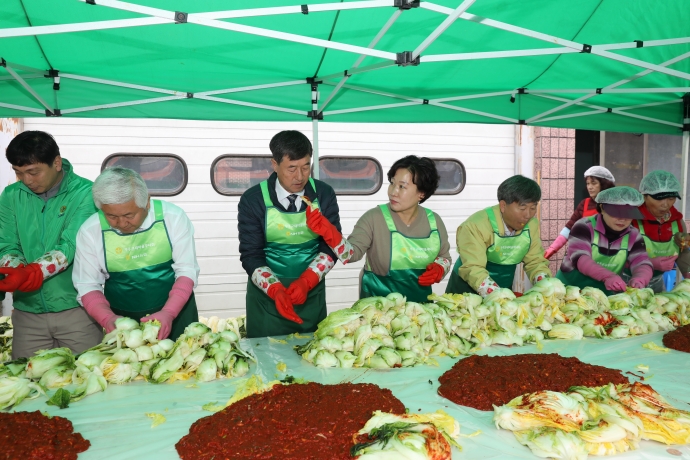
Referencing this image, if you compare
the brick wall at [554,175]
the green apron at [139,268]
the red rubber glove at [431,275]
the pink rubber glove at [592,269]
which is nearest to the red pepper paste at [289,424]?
the green apron at [139,268]

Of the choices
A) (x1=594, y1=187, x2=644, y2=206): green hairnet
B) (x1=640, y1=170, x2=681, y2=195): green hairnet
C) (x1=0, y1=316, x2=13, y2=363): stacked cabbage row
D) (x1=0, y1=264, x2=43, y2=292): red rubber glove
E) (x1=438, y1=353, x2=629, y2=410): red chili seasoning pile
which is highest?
(x1=640, y1=170, x2=681, y2=195): green hairnet

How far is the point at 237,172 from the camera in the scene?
6.42 metres

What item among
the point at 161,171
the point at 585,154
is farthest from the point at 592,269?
Result: the point at 585,154

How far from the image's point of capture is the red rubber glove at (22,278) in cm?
281

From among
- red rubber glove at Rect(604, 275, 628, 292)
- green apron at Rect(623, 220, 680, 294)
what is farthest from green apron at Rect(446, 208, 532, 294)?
green apron at Rect(623, 220, 680, 294)

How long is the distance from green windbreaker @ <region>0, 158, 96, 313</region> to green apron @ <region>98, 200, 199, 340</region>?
0.35 metres

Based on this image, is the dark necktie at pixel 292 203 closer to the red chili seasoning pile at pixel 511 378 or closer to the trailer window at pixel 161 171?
the red chili seasoning pile at pixel 511 378

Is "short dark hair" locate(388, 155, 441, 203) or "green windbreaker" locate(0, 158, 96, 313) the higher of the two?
"short dark hair" locate(388, 155, 441, 203)

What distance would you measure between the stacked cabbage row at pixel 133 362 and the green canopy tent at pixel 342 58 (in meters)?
1.58

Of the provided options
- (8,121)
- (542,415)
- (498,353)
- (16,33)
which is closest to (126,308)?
(16,33)

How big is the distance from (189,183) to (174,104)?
185 centimetres

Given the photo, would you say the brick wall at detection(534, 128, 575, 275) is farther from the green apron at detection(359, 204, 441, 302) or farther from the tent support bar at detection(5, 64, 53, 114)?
the tent support bar at detection(5, 64, 53, 114)

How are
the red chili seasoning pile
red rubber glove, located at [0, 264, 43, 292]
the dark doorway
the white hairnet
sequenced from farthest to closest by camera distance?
the dark doorway → the white hairnet → red rubber glove, located at [0, 264, 43, 292] → the red chili seasoning pile

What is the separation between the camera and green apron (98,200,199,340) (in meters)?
2.93
